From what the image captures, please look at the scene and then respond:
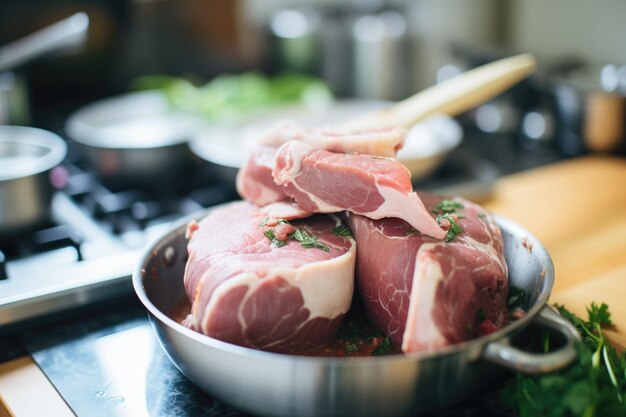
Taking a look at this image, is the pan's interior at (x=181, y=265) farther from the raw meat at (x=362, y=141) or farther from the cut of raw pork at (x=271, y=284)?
the raw meat at (x=362, y=141)

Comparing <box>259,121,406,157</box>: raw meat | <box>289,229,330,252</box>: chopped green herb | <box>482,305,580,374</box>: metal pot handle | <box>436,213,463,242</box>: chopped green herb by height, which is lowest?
<box>482,305,580,374</box>: metal pot handle

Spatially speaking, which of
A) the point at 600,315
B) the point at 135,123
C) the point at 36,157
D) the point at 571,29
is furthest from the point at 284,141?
the point at 571,29

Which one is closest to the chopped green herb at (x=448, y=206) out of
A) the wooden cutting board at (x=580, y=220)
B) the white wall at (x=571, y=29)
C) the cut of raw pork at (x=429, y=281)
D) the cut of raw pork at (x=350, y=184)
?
the cut of raw pork at (x=429, y=281)

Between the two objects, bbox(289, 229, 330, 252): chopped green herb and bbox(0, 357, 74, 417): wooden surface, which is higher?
bbox(289, 229, 330, 252): chopped green herb

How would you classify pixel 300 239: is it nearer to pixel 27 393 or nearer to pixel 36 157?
pixel 27 393

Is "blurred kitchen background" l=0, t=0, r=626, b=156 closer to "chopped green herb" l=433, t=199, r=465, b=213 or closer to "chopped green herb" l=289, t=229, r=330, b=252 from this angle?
"chopped green herb" l=433, t=199, r=465, b=213

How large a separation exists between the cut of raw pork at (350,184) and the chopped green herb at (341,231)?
30 mm

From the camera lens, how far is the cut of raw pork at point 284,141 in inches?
40.6

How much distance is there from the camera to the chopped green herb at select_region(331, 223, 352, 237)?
39.0 inches

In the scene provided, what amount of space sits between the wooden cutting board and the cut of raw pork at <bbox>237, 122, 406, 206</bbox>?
0.39 meters

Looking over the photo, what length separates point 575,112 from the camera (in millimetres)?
1815

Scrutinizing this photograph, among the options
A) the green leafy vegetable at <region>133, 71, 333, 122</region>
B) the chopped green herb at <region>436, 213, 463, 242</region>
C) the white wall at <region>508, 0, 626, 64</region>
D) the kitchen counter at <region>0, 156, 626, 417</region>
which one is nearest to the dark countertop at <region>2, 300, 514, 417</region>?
the kitchen counter at <region>0, 156, 626, 417</region>

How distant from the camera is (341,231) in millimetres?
997

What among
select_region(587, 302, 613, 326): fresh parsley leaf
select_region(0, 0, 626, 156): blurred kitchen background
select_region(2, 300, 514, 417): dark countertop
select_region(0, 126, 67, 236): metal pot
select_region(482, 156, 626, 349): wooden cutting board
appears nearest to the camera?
select_region(2, 300, 514, 417): dark countertop
